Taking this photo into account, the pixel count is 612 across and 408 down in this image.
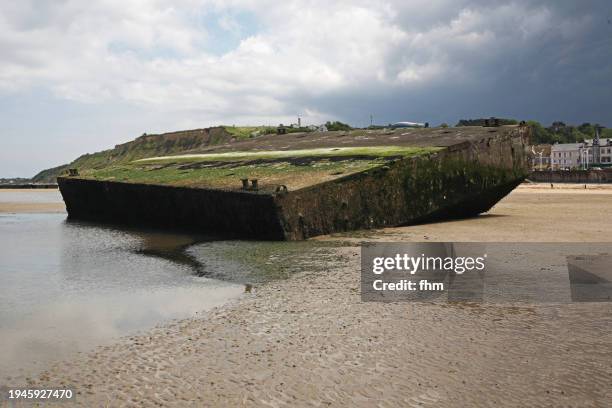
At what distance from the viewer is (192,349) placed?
4660 mm

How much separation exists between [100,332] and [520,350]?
142 inches

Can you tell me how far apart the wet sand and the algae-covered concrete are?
219 inches

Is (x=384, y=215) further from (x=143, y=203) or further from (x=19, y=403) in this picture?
(x=19, y=403)

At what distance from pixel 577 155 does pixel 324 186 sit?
126653mm

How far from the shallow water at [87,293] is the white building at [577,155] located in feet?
406

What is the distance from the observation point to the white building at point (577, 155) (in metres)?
122

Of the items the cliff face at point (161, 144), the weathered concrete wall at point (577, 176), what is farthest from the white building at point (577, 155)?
the cliff face at point (161, 144)

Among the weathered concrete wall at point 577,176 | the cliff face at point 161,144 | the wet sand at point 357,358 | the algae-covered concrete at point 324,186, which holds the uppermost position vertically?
the cliff face at point 161,144

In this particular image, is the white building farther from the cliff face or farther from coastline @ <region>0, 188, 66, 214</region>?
coastline @ <region>0, 188, 66, 214</region>

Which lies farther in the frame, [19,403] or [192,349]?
[192,349]

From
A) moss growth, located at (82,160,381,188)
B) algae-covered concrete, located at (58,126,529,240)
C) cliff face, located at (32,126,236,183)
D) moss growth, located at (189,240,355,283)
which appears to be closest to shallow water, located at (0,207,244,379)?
moss growth, located at (189,240,355,283)

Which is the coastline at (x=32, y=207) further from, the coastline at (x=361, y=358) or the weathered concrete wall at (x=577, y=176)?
the weathered concrete wall at (x=577, y=176)

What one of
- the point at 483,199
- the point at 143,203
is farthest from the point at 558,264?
the point at 143,203

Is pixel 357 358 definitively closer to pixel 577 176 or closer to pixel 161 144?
pixel 577 176
